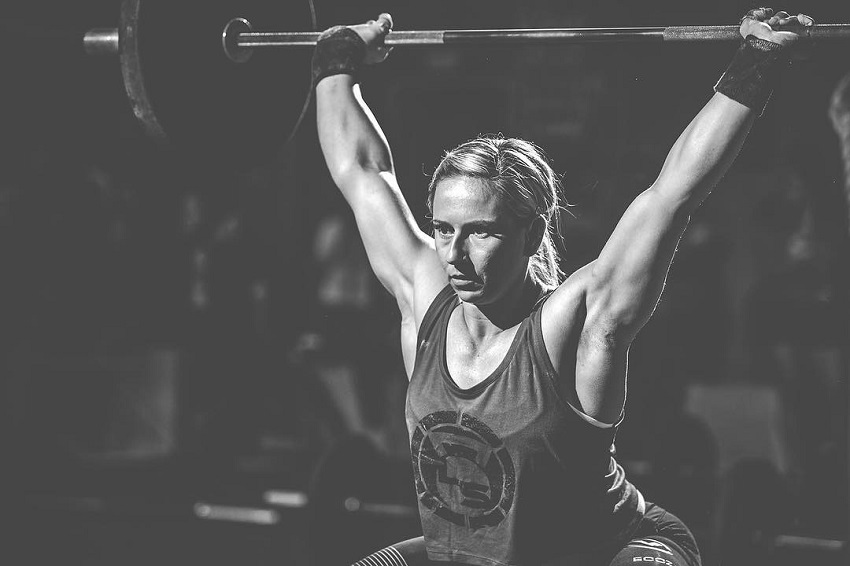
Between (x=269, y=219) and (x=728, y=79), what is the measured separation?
6164 mm

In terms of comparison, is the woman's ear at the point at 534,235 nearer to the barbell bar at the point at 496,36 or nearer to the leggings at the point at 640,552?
the barbell bar at the point at 496,36

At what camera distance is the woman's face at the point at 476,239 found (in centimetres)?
246

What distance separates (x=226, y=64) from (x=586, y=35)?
1136mm

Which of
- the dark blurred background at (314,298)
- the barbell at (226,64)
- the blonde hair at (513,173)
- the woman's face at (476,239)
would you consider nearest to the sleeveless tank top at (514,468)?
the woman's face at (476,239)

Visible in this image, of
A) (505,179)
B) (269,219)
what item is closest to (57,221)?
(269,219)

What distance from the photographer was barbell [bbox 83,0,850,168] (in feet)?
9.53

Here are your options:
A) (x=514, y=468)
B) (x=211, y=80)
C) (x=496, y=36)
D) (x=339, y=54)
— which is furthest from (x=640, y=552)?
(x=211, y=80)

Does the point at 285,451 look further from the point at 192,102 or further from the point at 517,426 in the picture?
the point at 517,426

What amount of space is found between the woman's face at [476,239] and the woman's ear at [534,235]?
71mm

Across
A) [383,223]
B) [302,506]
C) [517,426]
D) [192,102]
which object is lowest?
[302,506]

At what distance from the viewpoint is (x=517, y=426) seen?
2.39 meters

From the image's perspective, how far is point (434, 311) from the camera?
105 inches

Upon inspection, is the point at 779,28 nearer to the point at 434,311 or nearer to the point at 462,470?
the point at 434,311

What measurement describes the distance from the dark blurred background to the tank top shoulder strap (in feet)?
5.78
